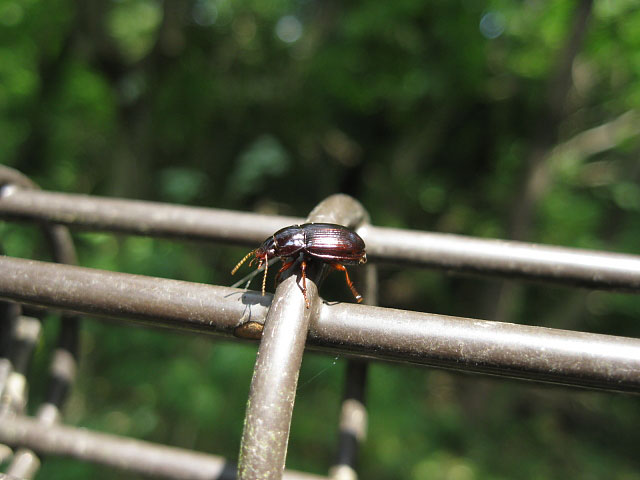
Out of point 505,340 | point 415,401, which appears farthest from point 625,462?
point 505,340

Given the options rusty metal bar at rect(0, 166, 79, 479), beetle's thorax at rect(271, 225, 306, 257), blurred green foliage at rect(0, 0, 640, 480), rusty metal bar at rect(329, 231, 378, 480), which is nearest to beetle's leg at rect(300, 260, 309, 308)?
beetle's thorax at rect(271, 225, 306, 257)

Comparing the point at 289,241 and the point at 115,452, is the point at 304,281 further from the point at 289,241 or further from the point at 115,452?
the point at 115,452

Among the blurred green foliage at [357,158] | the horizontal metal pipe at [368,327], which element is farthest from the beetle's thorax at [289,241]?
the blurred green foliage at [357,158]

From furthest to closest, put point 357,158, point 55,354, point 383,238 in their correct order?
point 357,158, point 55,354, point 383,238

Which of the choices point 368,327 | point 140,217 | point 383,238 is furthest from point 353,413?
point 140,217

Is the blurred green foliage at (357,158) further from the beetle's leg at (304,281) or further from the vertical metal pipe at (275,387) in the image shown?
the vertical metal pipe at (275,387)

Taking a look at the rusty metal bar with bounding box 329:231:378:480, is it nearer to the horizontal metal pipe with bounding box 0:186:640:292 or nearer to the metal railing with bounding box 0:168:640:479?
the metal railing with bounding box 0:168:640:479

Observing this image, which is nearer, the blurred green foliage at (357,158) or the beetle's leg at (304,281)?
the beetle's leg at (304,281)
